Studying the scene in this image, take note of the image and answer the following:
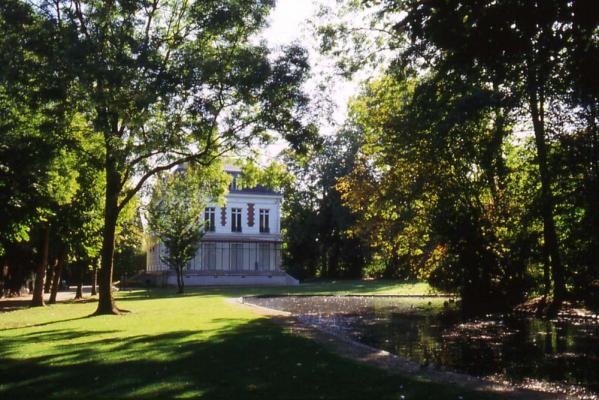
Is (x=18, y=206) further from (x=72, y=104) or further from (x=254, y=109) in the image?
(x=254, y=109)

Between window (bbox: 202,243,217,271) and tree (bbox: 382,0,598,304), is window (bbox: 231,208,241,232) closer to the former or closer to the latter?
window (bbox: 202,243,217,271)

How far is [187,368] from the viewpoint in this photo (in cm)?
924

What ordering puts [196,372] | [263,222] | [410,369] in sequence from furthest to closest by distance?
[263,222] < [410,369] < [196,372]

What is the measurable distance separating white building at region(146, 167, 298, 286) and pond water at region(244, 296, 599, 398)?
1343 inches

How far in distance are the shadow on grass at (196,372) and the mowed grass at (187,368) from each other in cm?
1

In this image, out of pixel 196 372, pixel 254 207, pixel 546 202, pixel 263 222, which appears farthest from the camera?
pixel 263 222

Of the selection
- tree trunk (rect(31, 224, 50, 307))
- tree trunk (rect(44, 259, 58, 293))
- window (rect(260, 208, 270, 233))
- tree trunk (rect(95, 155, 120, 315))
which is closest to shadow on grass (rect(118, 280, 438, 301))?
tree trunk (rect(44, 259, 58, 293))

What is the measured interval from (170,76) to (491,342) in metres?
11.5

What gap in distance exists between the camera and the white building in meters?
55.2

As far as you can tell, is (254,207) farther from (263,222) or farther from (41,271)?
(41,271)

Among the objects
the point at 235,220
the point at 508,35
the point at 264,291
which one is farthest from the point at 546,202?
the point at 235,220

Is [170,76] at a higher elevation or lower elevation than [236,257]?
higher

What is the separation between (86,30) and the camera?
18625mm

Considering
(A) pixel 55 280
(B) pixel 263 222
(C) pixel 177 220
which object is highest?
(B) pixel 263 222
